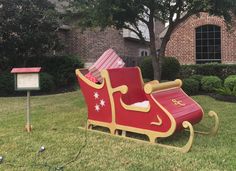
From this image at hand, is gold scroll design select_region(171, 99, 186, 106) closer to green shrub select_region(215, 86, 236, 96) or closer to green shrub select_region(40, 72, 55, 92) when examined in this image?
green shrub select_region(215, 86, 236, 96)

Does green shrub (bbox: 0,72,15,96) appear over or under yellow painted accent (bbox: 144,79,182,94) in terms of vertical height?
under

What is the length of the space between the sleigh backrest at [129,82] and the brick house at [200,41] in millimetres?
13305

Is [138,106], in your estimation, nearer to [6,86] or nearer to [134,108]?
[134,108]

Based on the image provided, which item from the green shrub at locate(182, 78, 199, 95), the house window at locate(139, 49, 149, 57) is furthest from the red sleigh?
the house window at locate(139, 49, 149, 57)

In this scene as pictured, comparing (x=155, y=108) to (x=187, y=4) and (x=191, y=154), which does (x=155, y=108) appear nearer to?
(x=191, y=154)

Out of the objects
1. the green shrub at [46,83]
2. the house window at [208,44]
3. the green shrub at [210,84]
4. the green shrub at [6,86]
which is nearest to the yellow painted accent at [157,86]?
the green shrub at [210,84]

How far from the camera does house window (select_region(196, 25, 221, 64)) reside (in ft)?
64.8

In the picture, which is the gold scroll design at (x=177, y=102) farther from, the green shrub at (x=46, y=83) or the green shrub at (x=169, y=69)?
the green shrub at (x=169, y=69)

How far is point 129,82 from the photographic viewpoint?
7043 mm

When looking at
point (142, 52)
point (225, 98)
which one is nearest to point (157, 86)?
point (225, 98)

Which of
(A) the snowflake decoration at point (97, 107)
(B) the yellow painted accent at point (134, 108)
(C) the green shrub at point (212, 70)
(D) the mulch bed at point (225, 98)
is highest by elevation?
(C) the green shrub at point (212, 70)

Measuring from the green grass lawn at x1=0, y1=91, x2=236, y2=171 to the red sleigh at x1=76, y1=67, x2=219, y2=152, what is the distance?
0.27 meters

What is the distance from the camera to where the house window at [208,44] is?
19766 mm

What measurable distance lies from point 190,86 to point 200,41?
8.45 metres
